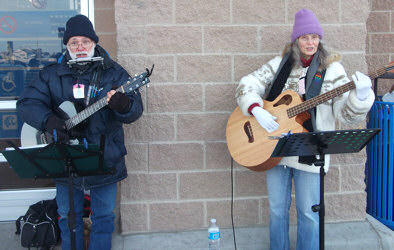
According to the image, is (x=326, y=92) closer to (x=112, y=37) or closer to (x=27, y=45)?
(x=112, y=37)

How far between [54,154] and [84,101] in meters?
0.61

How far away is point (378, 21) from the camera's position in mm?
4941

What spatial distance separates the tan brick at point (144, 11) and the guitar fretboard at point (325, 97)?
1397 millimetres

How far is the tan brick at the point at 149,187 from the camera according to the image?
3734 mm

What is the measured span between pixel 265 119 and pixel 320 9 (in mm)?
1373

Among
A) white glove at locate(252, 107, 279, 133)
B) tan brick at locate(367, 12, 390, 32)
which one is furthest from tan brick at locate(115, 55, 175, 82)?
tan brick at locate(367, 12, 390, 32)

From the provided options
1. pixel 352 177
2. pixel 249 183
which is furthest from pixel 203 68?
pixel 352 177

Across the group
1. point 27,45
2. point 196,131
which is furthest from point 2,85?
point 196,131

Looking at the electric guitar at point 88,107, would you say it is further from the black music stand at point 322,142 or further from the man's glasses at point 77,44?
the black music stand at point 322,142

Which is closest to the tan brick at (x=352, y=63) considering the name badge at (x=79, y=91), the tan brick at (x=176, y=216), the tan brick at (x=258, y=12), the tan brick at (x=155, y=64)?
the tan brick at (x=258, y=12)

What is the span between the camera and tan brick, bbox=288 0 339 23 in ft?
12.3

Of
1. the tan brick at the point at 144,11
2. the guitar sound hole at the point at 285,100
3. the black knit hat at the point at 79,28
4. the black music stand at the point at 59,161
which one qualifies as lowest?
the black music stand at the point at 59,161

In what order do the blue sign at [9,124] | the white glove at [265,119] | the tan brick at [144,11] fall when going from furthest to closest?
the blue sign at [9,124] → the tan brick at [144,11] → the white glove at [265,119]

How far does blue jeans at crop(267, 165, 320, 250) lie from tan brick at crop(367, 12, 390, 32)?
8.54ft
